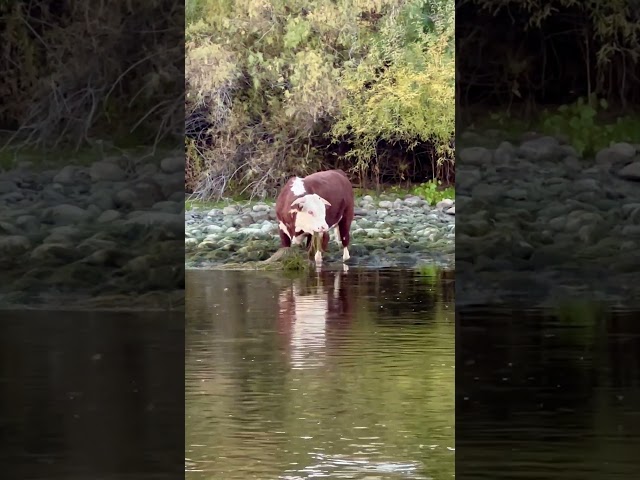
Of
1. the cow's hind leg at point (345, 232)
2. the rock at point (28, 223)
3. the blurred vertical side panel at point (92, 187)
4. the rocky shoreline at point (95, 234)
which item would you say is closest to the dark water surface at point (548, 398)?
the blurred vertical side panel at point (92, 187)

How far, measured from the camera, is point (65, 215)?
9.91 meters

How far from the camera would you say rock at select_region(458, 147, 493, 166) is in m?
11.0

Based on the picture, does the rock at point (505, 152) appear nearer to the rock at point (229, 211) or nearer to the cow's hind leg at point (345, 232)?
the cow's hind leg at point (345, 232)

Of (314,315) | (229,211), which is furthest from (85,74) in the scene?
(229,211)

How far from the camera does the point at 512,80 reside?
10.8 meters

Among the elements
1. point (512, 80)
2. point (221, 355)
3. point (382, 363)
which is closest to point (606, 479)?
point (382, 363)

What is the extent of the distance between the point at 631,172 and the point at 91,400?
20.0ft

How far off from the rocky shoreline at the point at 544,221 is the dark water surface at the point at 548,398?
5.19ft

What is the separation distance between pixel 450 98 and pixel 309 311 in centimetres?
818

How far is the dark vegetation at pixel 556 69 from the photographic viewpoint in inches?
421

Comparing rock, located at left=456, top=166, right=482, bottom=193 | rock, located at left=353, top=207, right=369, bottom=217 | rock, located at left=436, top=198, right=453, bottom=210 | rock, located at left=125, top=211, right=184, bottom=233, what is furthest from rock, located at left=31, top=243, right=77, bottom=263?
rock, located at left=436, top=198, right=453, bottom=210

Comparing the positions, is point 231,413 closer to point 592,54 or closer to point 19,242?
point 19,242

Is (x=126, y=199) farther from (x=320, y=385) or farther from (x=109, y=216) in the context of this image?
(x=320, y=385)

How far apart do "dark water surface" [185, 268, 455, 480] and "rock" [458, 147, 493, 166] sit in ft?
6.40
